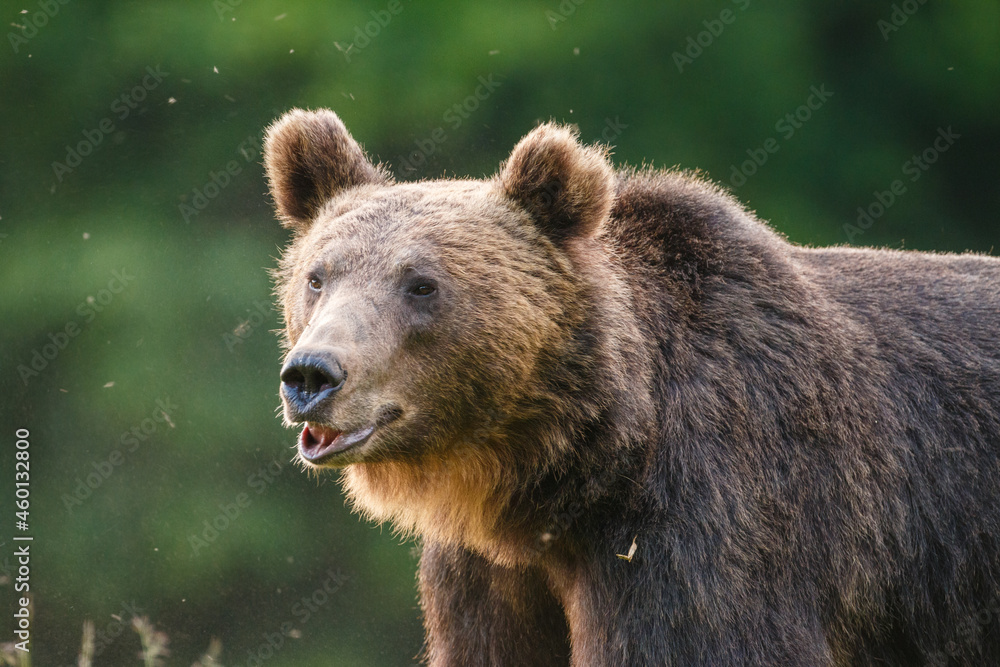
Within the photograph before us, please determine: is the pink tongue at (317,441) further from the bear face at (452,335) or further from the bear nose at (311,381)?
the bear nose at (311,381)

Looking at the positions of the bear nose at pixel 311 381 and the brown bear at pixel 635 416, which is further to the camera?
the brown bear at pixel 635 416

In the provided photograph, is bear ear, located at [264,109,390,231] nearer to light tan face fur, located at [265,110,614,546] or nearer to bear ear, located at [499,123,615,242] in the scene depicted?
light tan face fur, located at [265,110,614,546]

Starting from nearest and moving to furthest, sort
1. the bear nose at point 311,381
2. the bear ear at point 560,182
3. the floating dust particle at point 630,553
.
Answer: the bear nose at point 311,381 < the floating dust particle at point 630,553 < the bear ear at point 560,182

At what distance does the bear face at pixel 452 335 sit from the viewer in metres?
4.34

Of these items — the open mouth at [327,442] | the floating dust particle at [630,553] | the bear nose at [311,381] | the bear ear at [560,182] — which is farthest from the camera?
the bear ear at [560,182]

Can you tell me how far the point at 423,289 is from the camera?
459cm

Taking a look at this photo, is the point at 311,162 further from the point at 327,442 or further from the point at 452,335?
the point at 327,442

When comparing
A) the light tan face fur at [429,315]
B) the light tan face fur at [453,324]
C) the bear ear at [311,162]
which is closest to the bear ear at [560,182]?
the light tan face fur at [453,324]

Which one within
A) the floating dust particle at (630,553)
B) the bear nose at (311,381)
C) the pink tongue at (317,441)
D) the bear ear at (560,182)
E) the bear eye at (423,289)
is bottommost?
the pink tongue at (317,441)

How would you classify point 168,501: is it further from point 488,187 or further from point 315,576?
point 488,187

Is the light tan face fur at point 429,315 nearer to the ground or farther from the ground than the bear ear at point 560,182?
nearer to the ground

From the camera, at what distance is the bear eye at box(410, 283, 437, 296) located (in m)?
4.58

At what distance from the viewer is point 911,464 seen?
16.5 ft

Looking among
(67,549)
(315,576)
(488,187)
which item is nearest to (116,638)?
(67,549)
